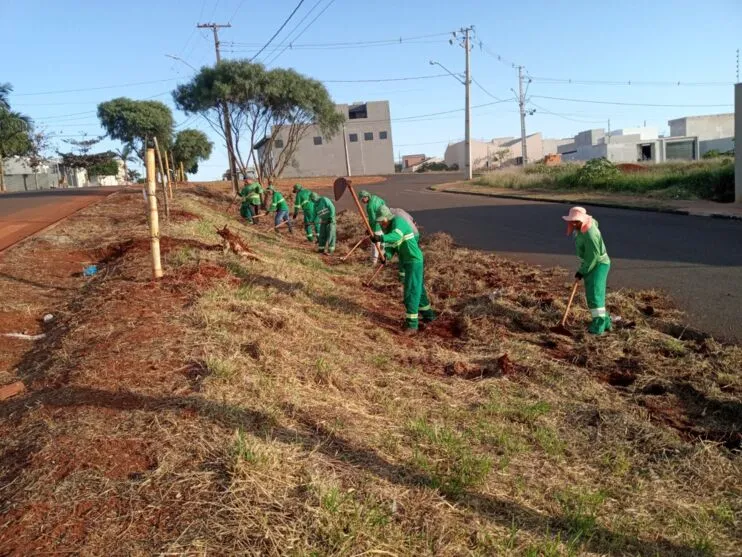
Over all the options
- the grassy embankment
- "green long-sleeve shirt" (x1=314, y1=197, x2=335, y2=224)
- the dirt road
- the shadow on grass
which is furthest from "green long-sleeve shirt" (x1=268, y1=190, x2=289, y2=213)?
the shadow on grass

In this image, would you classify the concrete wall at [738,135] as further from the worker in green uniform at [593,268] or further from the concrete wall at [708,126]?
the concrete wall at [708,126]

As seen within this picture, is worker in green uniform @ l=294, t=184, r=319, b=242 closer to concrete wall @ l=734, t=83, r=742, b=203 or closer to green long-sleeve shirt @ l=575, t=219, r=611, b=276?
green long-sleeve shirt @ l=575, t=219, r=611, b=276

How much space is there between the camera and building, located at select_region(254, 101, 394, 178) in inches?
2729

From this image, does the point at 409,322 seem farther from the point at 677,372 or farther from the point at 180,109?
the point at 180,109

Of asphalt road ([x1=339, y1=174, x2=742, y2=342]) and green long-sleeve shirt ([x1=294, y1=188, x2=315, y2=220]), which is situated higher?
green long-sleeve shirt ([x1=294, y1=188, x2=315, y2=220])

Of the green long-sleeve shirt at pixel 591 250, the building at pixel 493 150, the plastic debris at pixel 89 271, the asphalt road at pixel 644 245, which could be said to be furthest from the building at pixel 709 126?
the plastic debris at pixel 89 271

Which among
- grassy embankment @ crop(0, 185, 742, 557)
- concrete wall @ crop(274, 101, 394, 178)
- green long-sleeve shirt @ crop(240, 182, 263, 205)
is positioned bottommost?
grassy embankment @ crop(0, 185, 742, 557)

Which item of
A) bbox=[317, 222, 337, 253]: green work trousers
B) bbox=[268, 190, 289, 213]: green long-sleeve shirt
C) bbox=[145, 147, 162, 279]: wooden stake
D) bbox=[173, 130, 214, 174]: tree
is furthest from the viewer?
bbox=[173, 130, 214, 174]: tree

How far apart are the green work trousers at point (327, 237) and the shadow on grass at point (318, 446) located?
9498mm

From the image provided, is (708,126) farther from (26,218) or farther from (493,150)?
(26,218)

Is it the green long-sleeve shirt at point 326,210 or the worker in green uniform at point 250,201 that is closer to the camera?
the green long-sleeve shirt at point 326,210

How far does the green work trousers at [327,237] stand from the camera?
13703 mm

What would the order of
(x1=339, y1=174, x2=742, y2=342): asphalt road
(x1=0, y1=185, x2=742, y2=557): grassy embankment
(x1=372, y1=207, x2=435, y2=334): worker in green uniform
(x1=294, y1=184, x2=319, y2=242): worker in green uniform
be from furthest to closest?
(x1=294, y1=184, x2=319, y2=242): worker in green uniform → (x1=339, y1=174, x2=742, y2=342): asphalt road → (x1=372, y1=207, x2=435, y2=334): worker in green uniform → (x1=0, y1=185, x2=742, y2=557): grassy embankment

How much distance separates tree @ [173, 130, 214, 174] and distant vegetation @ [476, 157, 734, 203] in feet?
104
